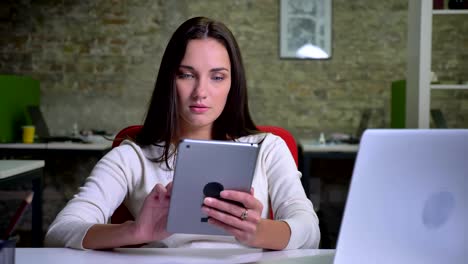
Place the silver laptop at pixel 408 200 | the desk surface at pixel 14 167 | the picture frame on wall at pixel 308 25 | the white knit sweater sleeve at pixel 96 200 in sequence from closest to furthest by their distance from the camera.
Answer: the silver laptop at pixel 408 200 → the white knit sweater sleeve at pixel 96 200 → the desk surface at pixel 14 167 → the picture frame on wall at pixel 308 25

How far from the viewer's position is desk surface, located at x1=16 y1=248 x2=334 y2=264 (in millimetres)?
1278

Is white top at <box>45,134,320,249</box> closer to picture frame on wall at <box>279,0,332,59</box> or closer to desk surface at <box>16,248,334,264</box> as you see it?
desk surface at <box>16,248,334,264</box>

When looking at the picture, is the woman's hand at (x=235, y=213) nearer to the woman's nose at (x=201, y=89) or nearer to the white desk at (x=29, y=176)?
the woman's nose at (x=201, y=89)

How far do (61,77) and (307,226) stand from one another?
15.8 feet

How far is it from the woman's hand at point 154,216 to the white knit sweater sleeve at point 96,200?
0.58ft

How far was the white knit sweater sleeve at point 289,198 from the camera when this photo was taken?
1478 millimetres

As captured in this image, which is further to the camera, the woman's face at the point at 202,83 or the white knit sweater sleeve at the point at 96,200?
the woman's face at the point at 202,83

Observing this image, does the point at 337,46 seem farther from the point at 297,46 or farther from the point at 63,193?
the point at 63,193

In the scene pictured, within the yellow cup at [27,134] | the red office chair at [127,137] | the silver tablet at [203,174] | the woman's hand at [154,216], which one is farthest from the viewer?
the yellow cup at [27,134]

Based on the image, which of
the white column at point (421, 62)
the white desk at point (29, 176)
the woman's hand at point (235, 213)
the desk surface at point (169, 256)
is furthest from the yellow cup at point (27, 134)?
the woman's hand at point (235, 213)

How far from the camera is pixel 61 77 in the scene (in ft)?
19.2

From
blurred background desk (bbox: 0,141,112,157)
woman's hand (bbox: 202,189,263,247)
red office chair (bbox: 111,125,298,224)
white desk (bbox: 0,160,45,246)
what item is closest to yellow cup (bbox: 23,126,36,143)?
blurred background desk (bbox: 0,141,112,157)

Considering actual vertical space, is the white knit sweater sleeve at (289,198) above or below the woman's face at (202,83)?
below

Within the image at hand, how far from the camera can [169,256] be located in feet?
4.32
